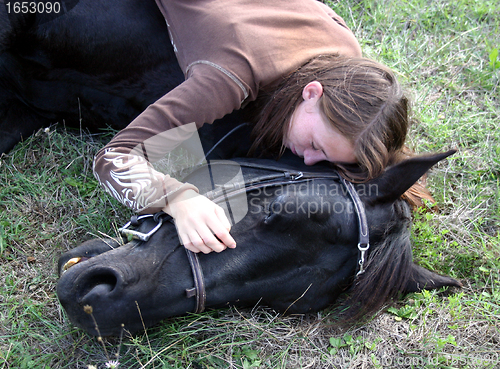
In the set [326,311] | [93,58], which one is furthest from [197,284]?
[93,58]

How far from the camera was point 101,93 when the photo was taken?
2564 mm

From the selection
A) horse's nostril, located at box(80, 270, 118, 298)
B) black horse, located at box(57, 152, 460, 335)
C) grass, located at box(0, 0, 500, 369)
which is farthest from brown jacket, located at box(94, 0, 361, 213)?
grass, located at box(0, 0, 500, 369)

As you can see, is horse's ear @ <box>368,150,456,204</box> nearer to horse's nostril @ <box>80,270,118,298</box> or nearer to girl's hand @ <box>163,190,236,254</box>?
girl's hand @ <box>163,190,236,254</box>

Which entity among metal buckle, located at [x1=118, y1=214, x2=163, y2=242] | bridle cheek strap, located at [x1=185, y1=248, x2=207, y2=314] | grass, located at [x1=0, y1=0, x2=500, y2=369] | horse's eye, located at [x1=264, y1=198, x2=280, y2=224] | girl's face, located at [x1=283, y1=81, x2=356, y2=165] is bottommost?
grass, located at [x1=0, y1=0, x2=500, y2=369]

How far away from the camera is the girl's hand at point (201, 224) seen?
1.61 metres

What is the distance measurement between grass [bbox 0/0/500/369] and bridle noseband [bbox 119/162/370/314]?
0.95ft

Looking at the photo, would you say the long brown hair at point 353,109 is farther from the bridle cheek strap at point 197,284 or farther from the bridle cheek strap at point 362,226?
the bridle cheek strap at point 197,284

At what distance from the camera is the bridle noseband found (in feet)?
5.34

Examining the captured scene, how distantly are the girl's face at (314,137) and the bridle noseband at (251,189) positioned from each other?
0.33ft

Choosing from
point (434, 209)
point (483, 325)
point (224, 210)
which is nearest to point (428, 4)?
point (434, 209)

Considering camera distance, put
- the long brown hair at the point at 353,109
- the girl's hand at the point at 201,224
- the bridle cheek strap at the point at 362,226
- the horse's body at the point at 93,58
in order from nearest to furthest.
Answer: the girl's hand at the point at 201,224 → the bridle cheek strap at the point at 362,226 → the long brown hair at the point at 353,109 → the horse's body at the point at 93,58

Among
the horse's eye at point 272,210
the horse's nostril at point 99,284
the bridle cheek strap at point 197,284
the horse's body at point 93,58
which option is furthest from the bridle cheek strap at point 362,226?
the horse's body at point 93,58

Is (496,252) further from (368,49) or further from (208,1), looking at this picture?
(208,1)

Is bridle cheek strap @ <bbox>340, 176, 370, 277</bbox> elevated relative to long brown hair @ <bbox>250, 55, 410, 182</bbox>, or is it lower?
lower
